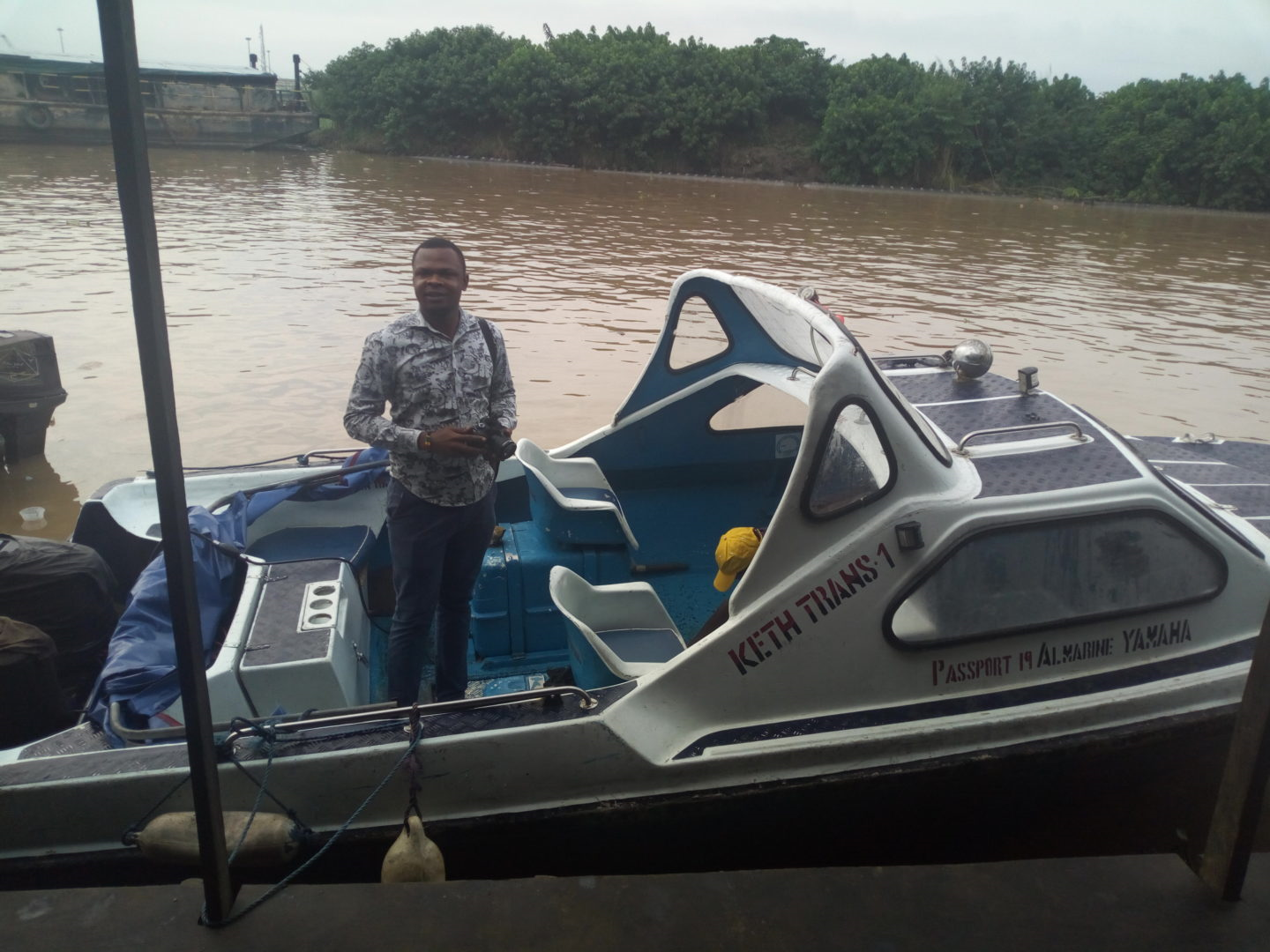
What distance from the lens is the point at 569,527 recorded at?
408 cm

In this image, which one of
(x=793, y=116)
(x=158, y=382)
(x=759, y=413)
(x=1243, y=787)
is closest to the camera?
(x=158, y=382)

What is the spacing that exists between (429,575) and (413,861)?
102 cm

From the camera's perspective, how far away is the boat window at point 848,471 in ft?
9.07

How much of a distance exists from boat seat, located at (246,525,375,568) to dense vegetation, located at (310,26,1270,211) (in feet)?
138

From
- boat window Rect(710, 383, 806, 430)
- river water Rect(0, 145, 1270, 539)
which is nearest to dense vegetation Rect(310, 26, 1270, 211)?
river water Rect(0, 145, 1270, 539)

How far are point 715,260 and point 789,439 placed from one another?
14.0 metres

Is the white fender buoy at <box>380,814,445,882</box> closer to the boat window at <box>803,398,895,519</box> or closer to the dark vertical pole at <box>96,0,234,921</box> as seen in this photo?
the dark vertical pole at <box>96,0,234,921</box>

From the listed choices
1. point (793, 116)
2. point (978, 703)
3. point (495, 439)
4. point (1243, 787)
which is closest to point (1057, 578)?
point (978, 703)

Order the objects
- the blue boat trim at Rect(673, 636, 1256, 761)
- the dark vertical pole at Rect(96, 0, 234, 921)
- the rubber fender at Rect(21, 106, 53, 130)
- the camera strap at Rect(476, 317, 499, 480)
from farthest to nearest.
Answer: the rubber fender at Rect(21, 106, 53, 130)
the camera strap at Rect(476, 317, 499, 480)
the blue boat trim at Rect(673, 636, 1256, 761)
the dark vertical pole at Rect(96, 0, 234, 921)

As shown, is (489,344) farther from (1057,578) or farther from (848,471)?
(1057,578)

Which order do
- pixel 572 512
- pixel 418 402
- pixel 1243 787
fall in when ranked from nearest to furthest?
pixel 1243 787 < pixel 418 402 < pixel 572 512

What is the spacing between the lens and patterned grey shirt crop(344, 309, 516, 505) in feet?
10.2

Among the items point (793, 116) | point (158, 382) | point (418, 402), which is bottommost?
point (418, 402)

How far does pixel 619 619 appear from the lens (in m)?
3.72
